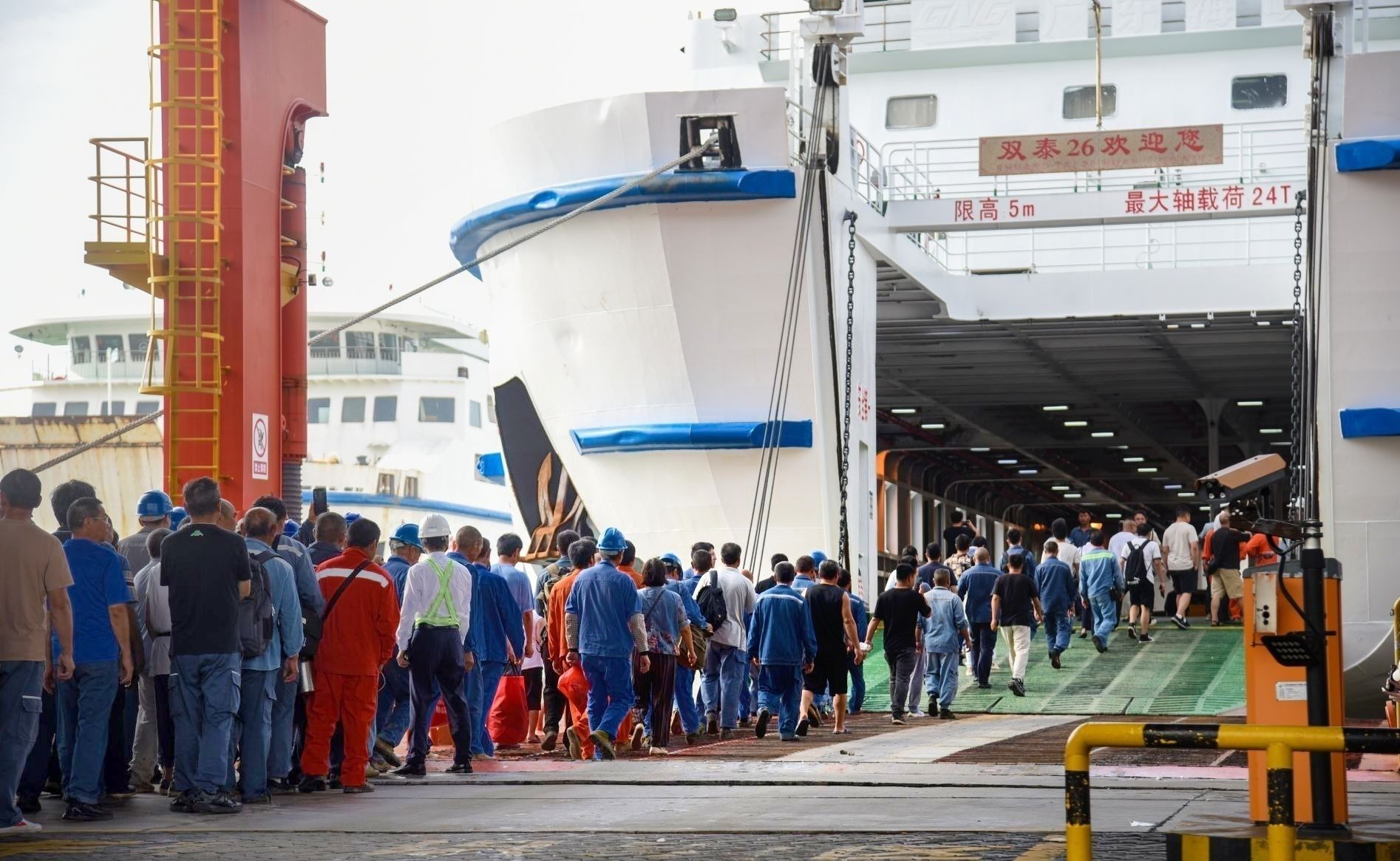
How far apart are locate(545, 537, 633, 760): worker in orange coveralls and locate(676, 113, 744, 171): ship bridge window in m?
7.88

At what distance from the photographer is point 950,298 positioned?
23016mm

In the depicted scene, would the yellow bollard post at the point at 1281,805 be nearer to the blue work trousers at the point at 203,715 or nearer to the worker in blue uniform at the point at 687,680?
the blue work trousers at the point at 203,715

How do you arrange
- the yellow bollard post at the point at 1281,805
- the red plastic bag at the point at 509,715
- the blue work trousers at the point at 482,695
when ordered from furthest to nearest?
the red plastic bag at the point at 509,715, the blue work trousers at the point at 482,695, the yellow bollard post at the point at 1281,805

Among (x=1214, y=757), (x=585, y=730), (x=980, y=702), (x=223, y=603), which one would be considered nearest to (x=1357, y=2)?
(x=980, y=702)

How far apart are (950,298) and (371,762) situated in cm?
1411

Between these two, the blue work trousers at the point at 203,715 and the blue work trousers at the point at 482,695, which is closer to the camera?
the blue work trousers at the point at 203,715

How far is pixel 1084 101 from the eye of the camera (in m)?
26.0

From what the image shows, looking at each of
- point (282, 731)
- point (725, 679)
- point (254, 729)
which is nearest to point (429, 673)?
point (282, 731)

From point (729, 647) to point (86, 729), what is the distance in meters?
6.39

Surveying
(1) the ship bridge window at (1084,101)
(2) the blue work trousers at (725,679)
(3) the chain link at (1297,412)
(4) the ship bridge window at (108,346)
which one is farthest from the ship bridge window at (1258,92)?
(4) the ship bridge window at (108,346)

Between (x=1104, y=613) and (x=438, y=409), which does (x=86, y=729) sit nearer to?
(x=1104, y=613)

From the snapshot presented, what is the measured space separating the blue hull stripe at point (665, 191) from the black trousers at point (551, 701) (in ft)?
23.9

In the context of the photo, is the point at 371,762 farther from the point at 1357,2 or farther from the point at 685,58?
the point at 685,58

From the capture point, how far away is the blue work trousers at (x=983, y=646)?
16672 mm
